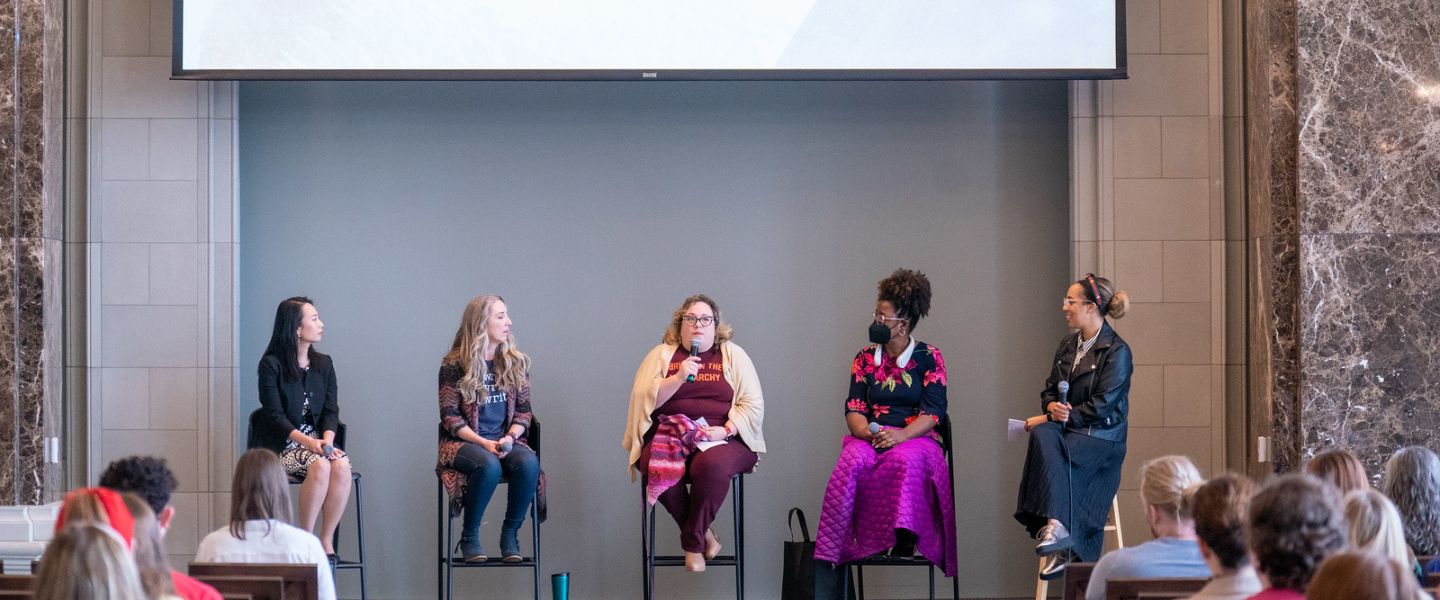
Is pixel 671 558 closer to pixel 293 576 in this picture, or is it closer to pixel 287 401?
pixel 287 401

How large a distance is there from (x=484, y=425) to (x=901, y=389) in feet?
4.92

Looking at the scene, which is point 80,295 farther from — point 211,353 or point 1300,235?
point 1300,235

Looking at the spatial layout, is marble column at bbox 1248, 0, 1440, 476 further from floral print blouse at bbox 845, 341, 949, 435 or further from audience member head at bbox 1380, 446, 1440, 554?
audience member head at bbox 1380, 446, 1440, 554

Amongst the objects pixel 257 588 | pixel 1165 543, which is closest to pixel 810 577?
pixel 1165 543

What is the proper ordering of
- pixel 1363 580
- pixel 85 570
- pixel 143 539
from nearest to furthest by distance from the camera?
pixel 1363 580 < pixel 85 570 < pixel 143 539

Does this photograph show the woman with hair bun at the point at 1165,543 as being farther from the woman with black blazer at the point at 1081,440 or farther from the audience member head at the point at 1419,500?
the woman with black blazer at the point at 1081,440

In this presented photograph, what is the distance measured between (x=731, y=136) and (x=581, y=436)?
1385 millimetres

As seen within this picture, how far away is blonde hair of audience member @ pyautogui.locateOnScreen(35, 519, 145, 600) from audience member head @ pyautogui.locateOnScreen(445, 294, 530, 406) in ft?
9.75

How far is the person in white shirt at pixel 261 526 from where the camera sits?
330 centimetres

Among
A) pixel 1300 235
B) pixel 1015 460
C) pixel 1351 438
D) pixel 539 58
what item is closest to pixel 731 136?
pixel 539 58

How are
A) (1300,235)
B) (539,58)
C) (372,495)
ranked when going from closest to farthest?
(1300,235) < (539,58) < (372,495)

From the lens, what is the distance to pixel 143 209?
557 centimetres

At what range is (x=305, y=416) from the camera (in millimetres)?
5168

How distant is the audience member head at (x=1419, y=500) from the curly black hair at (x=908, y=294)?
6.72 ft
